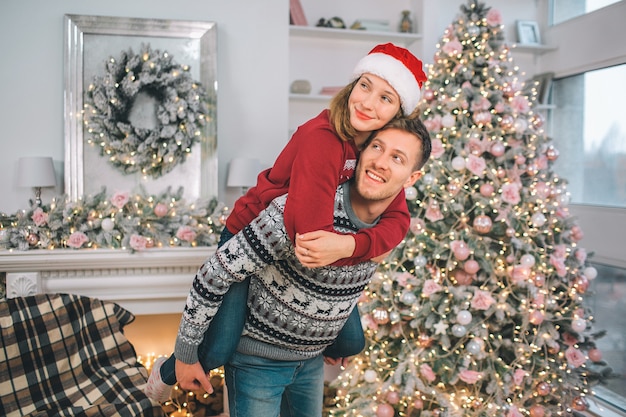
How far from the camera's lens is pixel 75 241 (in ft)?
8.96

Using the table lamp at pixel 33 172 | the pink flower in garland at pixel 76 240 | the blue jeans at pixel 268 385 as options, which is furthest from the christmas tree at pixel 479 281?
the table lamp at pixel 33 172

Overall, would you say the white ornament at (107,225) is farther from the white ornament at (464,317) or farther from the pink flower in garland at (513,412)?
the pink flower in garland at (513,412)

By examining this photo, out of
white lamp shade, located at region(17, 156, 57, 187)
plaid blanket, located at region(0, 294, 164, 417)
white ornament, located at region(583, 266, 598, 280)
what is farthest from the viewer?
white lamp shade, located at region(17, 156, 57, 187)

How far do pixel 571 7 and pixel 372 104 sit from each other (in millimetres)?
3462

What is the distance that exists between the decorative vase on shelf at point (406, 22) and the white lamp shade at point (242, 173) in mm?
1667

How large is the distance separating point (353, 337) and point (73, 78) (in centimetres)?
265

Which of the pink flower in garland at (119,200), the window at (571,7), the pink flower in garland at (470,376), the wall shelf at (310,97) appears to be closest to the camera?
the pink flower in garland at (470,376)

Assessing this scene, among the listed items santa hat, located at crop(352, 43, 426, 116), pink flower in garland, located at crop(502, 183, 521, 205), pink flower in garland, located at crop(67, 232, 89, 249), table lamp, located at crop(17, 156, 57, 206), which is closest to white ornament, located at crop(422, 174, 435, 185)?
pink flower in garland, located at crop(502, 183, 521, 205)

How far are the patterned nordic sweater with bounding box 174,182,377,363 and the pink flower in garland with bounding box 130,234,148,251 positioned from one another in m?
1.57

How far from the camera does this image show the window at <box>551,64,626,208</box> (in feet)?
10.9

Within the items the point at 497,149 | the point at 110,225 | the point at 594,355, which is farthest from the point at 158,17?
the point at 594,355

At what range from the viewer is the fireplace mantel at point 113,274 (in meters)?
2.72

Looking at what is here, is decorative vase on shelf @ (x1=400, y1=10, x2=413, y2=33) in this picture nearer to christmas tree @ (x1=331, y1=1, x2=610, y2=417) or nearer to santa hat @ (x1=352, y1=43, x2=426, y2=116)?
christmas tree @ (x1=331, y1=1, x2=610, y2=417)

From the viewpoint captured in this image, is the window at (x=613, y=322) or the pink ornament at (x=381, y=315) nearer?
the pink ornament at (x=381, y=315)
